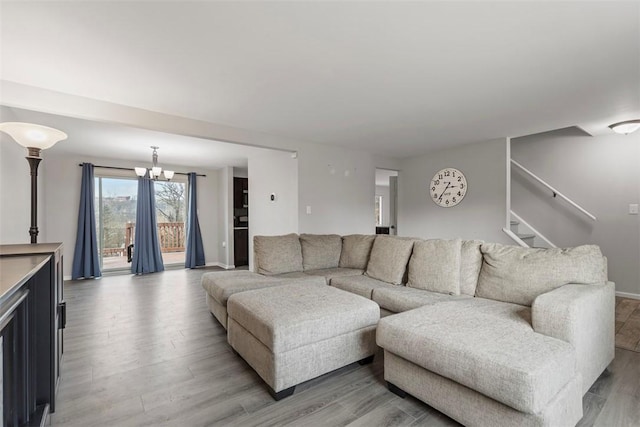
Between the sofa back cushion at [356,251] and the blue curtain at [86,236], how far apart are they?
4.84 m

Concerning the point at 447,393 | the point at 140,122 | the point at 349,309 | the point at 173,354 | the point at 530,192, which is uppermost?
the point at 140,122

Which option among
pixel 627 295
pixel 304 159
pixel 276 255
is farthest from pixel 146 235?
pixel 627 295

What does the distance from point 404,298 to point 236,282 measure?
158 cm

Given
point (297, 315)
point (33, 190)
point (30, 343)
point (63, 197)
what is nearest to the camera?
point (30, 343)

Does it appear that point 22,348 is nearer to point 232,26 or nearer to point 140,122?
point 232,26

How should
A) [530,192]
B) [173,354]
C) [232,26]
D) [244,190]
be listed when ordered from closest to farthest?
[232,26] → [173,354] → [530,192] → [244,190]

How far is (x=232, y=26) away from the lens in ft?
5.80

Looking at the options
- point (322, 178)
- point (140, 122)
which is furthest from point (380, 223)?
point (140, 122)

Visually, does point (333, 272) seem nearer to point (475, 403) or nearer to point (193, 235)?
point (475, 403)

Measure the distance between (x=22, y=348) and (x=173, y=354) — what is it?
116 centimetres

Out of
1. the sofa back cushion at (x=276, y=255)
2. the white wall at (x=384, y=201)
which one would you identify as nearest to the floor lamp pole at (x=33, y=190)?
the sofa back cushion at (x=276, y=255)


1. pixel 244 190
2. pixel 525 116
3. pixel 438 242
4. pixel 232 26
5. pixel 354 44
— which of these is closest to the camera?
pixel 232 26

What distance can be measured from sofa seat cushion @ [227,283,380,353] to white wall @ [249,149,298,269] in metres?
2.26

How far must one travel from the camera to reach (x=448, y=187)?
5.03 metres
